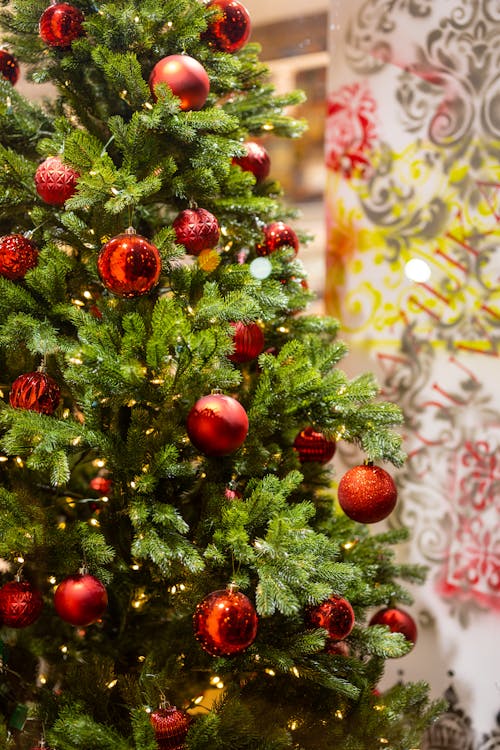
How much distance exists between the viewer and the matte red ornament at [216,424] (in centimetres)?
94

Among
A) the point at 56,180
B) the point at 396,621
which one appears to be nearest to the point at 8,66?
the point at 56,180

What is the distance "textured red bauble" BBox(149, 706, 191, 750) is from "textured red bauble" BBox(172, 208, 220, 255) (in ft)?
2.17

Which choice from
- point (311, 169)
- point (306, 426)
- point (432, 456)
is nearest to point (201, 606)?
point (306, 426)

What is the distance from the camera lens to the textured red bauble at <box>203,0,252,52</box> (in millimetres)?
1143

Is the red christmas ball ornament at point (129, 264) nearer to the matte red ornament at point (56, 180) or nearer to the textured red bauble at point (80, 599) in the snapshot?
the matte red ornament at point (56, 180)

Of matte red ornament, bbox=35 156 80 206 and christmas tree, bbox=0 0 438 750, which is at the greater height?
matte red ornament, bbox=35 156 80 206

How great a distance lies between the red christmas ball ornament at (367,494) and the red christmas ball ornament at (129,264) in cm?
41

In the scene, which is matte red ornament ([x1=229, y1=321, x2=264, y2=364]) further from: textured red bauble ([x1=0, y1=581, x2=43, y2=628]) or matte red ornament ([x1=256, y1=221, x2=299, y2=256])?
textured red bauble ([x1=0, y1=581, x2=43, y2=628])

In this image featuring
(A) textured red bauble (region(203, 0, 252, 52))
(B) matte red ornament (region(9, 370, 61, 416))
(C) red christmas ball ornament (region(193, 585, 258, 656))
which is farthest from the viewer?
(A) textured red bauble (region(203, 0, 252, 52))

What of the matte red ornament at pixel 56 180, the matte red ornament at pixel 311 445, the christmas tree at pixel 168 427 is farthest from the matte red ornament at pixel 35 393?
the matte red ornament at pixel 311 445

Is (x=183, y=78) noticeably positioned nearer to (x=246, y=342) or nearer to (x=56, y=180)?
(x=56, y=180)

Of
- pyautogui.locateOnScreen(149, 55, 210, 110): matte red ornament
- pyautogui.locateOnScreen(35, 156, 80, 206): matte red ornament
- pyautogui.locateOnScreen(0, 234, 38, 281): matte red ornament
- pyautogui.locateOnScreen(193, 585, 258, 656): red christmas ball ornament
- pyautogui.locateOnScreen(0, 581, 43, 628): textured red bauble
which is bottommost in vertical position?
pyautogui.locateOnScreen(0, 581, 43, 628): textured red bauble

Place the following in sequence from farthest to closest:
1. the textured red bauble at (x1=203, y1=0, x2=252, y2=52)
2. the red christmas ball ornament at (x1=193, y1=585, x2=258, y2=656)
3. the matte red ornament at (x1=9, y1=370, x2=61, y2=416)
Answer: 1. the textured red bauble at (x1=203, y1=0, x2=252, y2=52)
2. the matte red ornament at (x1=9, y1=370, x2=61, y2=416)
3. the red christmas ball ornament at (x1=193, y1=585, x2=258, y2=656)

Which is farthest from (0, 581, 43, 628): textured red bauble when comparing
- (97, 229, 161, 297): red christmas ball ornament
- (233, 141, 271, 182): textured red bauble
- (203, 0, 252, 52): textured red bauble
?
(203, 0, 252, 52): textured red bauble
